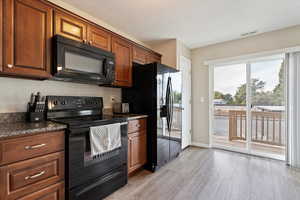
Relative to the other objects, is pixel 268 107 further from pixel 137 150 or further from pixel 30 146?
pixel 30 146

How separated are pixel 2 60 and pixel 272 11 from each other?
11.1 feet

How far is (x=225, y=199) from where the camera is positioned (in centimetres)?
174

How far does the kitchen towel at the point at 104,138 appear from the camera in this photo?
1630 mm

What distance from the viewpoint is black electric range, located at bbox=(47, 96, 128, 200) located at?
1470mm

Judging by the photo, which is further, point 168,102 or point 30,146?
point 168,102

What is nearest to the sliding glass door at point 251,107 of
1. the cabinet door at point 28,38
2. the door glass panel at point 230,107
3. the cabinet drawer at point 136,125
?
the door glass panel at point 230,107

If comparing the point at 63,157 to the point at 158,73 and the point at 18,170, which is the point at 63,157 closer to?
the point at 18,170

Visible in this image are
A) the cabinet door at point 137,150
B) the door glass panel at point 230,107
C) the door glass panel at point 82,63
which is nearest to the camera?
the door glass panel at point 82,63

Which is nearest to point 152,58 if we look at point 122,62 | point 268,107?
point 122,62

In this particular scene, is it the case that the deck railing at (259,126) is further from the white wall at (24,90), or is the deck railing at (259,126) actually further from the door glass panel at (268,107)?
the white wall at (24,90)

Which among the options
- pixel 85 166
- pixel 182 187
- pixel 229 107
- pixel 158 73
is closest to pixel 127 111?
pixel 158 73

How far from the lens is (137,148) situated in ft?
7.61

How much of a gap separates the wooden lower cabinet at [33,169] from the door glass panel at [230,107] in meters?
3.30

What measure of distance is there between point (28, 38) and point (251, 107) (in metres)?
3.83
